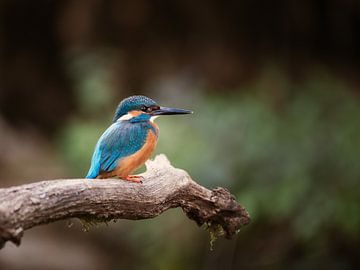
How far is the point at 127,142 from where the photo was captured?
3.93 meters

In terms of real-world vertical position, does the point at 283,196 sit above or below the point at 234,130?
below

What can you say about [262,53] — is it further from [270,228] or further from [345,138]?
[270,228]

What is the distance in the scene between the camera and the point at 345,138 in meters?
6.51

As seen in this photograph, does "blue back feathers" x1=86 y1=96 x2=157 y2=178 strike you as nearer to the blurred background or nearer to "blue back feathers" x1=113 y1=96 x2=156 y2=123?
"blue back feathers" x1=113 y1=96 x2=156 y2=123

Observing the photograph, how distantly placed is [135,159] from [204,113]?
135 inches

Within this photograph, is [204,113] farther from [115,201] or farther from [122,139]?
[115,201]

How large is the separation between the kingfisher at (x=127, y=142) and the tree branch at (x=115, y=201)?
0.42 feet

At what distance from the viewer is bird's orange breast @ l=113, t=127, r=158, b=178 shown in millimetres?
3883

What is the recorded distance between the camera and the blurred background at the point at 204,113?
627cm

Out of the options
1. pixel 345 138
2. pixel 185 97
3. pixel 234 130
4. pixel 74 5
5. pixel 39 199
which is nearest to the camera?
pixel 39 199

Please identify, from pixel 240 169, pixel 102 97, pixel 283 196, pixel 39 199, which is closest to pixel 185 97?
pixel 102 97

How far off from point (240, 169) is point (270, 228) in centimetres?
66

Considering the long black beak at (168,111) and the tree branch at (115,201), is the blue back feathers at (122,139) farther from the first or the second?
the tree branch at (115,201)

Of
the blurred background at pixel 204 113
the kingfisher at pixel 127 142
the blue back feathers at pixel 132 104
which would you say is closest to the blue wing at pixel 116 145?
the kingfisher at pixel 127 142
